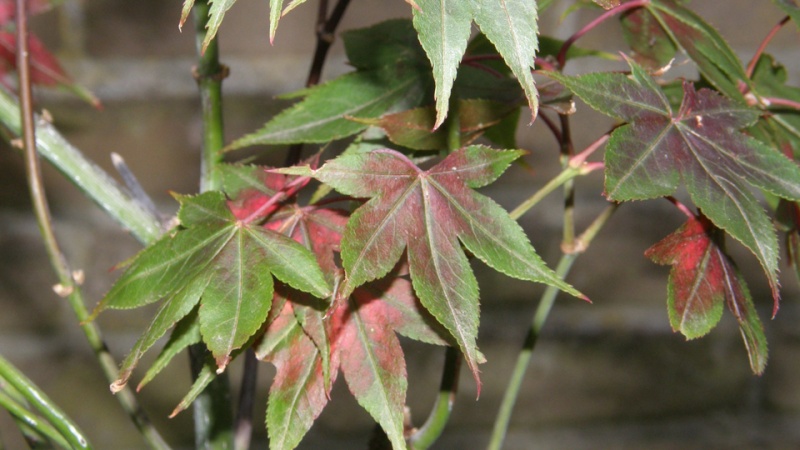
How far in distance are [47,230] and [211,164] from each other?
63mm

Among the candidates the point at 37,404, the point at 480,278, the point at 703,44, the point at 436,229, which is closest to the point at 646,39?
the point at 703,44

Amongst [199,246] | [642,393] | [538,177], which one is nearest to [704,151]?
[199,246]

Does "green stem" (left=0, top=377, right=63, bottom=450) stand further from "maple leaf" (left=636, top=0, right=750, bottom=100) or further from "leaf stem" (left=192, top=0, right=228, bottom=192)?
"maple leaf" (left=636, top=0, right=750, bottom=100)

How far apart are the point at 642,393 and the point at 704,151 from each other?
0.54 m

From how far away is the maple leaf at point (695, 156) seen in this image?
0.71 feet

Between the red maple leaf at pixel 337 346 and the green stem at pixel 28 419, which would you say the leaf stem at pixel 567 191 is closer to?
the red maple leaf at pixel 337 346

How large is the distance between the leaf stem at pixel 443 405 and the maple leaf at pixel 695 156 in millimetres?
94

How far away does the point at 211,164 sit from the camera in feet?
0.98

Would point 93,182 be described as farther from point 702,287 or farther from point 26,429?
point 702,287

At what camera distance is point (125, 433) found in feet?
2.29

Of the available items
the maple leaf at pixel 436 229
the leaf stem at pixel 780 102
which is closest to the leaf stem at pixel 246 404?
the maple leaf at pixel 436 229

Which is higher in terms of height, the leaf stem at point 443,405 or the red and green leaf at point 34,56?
the red and green leaf at point 34,56

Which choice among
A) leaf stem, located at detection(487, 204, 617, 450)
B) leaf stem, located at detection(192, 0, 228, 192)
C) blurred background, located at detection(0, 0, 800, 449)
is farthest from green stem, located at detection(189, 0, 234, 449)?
blurred background, located at detection(0, 0, 800, 449)

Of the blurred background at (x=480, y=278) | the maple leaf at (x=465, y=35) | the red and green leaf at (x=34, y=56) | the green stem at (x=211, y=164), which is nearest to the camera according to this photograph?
the maple leaf at (x=465, y=35)
